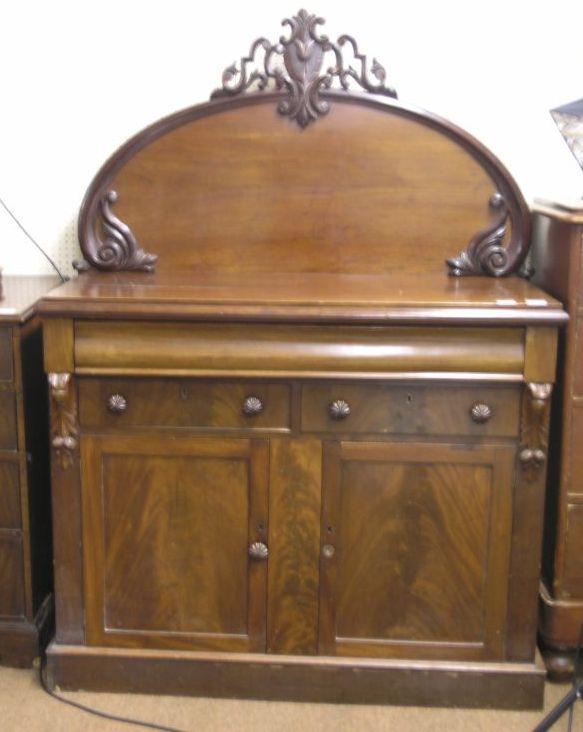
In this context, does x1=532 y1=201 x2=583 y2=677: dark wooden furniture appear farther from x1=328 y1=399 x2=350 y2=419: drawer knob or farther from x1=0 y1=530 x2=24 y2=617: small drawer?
x1=0 y1=530 x2=24 y2=617: small drawer

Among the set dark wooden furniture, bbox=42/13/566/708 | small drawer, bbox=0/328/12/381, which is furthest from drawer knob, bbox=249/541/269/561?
small drawer, bbox=0/328/12/381

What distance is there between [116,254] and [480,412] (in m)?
0.96

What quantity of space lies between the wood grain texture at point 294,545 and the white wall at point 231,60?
0.93 m

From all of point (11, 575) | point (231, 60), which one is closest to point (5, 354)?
point (11, 575)

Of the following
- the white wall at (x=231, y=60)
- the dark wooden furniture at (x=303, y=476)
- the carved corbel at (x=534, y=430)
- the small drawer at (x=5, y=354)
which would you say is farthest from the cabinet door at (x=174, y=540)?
the white wall at (x=231, y=60)

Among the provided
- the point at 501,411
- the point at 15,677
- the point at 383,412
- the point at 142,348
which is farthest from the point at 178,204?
the point at 15,677

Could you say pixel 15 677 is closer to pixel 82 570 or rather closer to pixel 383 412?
pixel 82 570

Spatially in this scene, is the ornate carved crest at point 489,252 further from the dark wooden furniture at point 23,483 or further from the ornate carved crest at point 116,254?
the dark wooden furniture at point 23,483

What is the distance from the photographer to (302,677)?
2080 mm

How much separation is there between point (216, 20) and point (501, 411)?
118cm

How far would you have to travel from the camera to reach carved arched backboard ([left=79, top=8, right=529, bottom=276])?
2.28 metres

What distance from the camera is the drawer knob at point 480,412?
194cm

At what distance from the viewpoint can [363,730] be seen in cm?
200

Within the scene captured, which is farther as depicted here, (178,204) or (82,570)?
(178,204)
